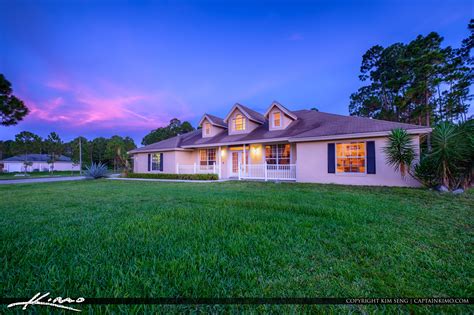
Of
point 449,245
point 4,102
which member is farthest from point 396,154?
point 4,102

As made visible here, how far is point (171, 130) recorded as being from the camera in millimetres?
41219

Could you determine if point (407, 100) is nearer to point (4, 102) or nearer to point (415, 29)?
point (415, 29)

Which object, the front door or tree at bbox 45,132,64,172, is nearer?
the front door

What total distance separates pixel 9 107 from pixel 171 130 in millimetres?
25758

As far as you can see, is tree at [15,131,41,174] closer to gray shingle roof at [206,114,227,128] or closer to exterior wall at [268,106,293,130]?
gray shingle roof at [206,114,227,128]

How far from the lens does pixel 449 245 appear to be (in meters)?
2.84

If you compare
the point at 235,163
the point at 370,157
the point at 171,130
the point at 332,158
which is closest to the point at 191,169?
the point at 235,163

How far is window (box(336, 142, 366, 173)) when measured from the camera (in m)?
10.2

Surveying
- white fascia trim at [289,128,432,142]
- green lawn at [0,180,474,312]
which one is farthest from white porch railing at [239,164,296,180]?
green lawn at [0,180,474,312]

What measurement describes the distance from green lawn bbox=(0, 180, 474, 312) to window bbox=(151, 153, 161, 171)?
548 inches

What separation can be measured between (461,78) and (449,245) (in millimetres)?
26724

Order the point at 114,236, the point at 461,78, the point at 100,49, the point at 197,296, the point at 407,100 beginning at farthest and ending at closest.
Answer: the point at 407,100, the point at 461,78, the point at 100,49, the point at 114,236, the point at 197,296

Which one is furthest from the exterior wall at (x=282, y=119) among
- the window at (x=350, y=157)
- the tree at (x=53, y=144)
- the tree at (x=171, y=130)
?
the tree at (x=53, y=144)
